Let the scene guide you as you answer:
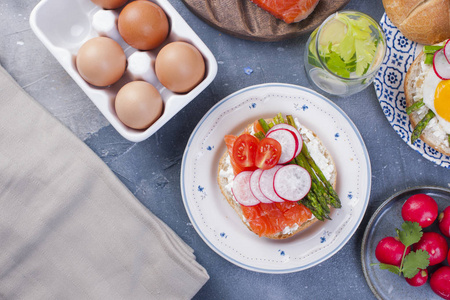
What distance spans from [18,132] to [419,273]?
1881 millimetres

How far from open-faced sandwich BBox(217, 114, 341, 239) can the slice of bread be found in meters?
0.41

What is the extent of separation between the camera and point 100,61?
64.7 inches

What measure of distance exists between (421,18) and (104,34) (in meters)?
1.33

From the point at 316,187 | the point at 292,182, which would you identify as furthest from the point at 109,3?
the point at 316,187

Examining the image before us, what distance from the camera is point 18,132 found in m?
1.86

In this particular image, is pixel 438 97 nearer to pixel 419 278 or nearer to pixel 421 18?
pixel 421 18

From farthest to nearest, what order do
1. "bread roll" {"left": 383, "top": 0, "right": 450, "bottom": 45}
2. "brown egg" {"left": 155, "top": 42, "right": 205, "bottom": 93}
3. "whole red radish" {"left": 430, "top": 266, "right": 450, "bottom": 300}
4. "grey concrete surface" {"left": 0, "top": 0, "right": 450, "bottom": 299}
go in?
"grey concrete surface" {"left": 0, "top": 0, "right": 450, "bottom": 299}
"whole red radish" {"left": 430, "top": 266, "right": 450, "bottom": 300}
"bread roll" {"left": 383, "top": 0, "right": 450, "bottom": 45}
"brown egg" {"left": 155, "top": 42, "right": 205, "bottom": 93}

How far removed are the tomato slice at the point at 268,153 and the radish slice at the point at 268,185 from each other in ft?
0.09

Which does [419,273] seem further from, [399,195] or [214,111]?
[214,111]

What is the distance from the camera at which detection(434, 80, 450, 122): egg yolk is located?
5.57 feet

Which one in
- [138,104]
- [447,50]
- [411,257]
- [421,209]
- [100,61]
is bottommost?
[411,257]

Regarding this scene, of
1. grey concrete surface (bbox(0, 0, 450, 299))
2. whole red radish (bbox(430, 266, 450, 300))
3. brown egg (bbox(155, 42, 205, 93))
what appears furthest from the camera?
grey concrete surface (bbox(0, 0, 450, 299))

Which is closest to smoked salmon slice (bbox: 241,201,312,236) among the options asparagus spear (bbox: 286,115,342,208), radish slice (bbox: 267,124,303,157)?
asparagus spear (bbox: 286,115,342,208)

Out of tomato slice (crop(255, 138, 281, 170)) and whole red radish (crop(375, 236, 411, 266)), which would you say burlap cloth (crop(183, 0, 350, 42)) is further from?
whole red radish (crop(375, 236, 411, 266))
